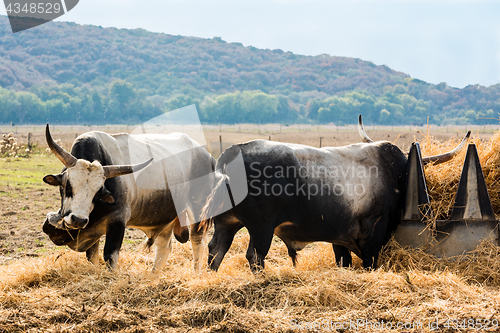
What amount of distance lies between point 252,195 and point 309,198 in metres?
0.62

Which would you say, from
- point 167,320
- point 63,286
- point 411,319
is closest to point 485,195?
point 411,319

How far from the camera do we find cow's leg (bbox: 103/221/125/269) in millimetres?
4438

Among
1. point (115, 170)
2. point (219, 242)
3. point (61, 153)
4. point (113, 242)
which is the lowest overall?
point (219, 242)

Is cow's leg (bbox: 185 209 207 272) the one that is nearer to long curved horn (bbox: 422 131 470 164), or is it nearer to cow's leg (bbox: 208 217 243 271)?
cow's leg (bbox: 208 217 243 271)

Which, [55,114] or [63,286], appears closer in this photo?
[63,286]

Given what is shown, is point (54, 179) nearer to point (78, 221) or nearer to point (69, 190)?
point (69, 190)

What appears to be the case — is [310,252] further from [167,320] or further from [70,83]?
[70,83]

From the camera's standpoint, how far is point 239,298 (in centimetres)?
373

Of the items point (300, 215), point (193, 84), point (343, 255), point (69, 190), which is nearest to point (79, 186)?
point (69, 190)

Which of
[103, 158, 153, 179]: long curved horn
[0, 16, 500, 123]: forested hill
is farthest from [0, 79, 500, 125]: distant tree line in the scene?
[103, 158, 153, 179]: long curved horn

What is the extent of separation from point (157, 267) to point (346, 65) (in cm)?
16353

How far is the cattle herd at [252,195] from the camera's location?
14.1 ft

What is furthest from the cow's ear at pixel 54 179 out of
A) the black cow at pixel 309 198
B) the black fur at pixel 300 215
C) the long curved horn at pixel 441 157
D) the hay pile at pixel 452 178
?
the long curved horn at pixel 441 157

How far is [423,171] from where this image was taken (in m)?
4.86
